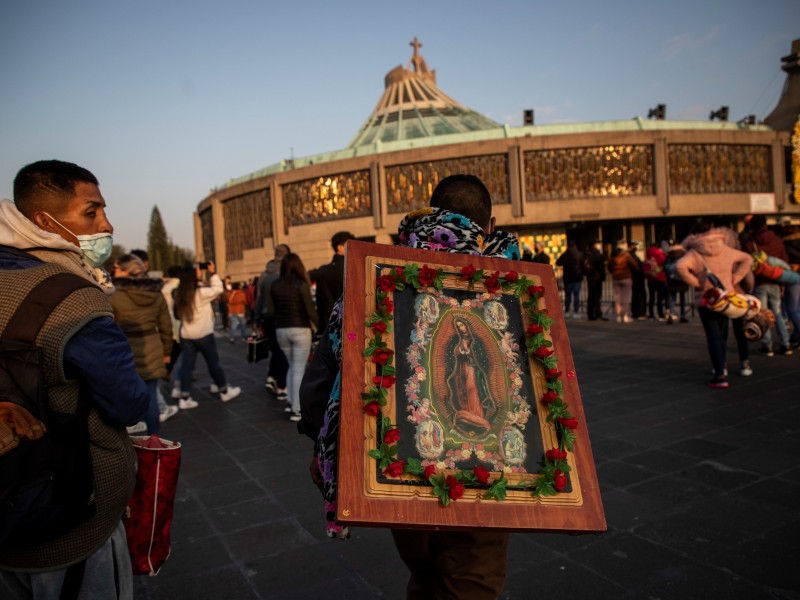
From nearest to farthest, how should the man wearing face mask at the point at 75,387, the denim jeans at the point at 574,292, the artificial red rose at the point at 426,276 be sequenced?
the man wearing face mask at the point at 75,387 → the artificial red rose at the point at 426,276 → the denim jeans at the point at 574,292

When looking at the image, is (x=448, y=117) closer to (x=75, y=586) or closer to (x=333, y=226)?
(x=333, y=226)

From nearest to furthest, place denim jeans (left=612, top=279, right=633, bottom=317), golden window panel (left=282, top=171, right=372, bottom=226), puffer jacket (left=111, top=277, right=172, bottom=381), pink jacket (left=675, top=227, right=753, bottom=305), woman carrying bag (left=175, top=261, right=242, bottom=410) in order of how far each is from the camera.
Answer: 1. puffer jacket (left=111, top=277, right=172, bottom=381)
2. pink jacket (left=675, top=227, right=753, bottom=305)
3. woman carrying bag (left=175, top=261, right=242, bottom=410)
4. denim jeans (left=612, top=279, right=633, bottom=317)
5. golden window panel (left=282, top=171, right=372, bottom=226)

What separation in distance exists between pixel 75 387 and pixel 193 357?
6593 millimetres

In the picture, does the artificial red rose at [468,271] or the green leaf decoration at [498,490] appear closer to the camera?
the green leaf decoration at [498,490]

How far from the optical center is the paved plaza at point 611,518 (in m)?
2.96

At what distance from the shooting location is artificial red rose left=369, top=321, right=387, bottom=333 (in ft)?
5.93

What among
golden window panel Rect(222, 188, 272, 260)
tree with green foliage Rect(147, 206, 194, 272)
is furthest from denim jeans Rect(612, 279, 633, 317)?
tree with green foliage Rect(147, 206, 194, 272)

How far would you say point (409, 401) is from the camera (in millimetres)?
1787

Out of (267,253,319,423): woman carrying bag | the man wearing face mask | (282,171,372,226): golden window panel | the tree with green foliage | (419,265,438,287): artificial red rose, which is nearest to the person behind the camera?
the man wearing face mask

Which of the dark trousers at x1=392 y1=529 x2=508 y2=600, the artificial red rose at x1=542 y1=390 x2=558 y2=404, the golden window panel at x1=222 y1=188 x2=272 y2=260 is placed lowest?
the dark trousers at x1=392 y1=529 x2=508 y2=600

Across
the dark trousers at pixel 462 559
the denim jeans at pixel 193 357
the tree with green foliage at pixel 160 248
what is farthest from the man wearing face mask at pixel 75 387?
the tree with green foliage at pixel 160 248

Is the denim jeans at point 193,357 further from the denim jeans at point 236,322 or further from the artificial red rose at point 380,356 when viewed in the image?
the denim jeans at point 236,322

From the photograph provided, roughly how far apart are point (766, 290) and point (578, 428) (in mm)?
8416

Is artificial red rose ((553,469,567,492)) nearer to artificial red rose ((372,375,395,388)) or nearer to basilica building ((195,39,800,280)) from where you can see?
artificial red rose ((372,375,395,388))
